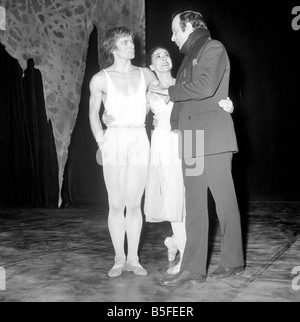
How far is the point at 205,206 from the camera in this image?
7.70ft

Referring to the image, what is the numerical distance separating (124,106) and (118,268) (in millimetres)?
883

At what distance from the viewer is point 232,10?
537cm

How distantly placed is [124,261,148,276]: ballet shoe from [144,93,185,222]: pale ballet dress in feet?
0.92

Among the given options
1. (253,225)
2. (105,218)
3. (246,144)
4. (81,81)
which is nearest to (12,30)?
(81,81)

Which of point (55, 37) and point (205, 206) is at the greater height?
point (55, 37)

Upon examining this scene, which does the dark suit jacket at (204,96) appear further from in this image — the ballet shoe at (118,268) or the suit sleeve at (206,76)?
the ballet shoe at (118,268)

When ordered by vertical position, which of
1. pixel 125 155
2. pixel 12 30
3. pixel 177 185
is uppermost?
pixel 12 30

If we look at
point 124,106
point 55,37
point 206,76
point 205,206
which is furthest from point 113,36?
point 55,37

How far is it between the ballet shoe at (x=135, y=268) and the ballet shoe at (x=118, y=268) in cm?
3

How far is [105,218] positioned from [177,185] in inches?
91.8

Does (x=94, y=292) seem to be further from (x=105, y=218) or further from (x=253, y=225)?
(x=105, y=218)

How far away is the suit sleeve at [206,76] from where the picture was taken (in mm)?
2217
